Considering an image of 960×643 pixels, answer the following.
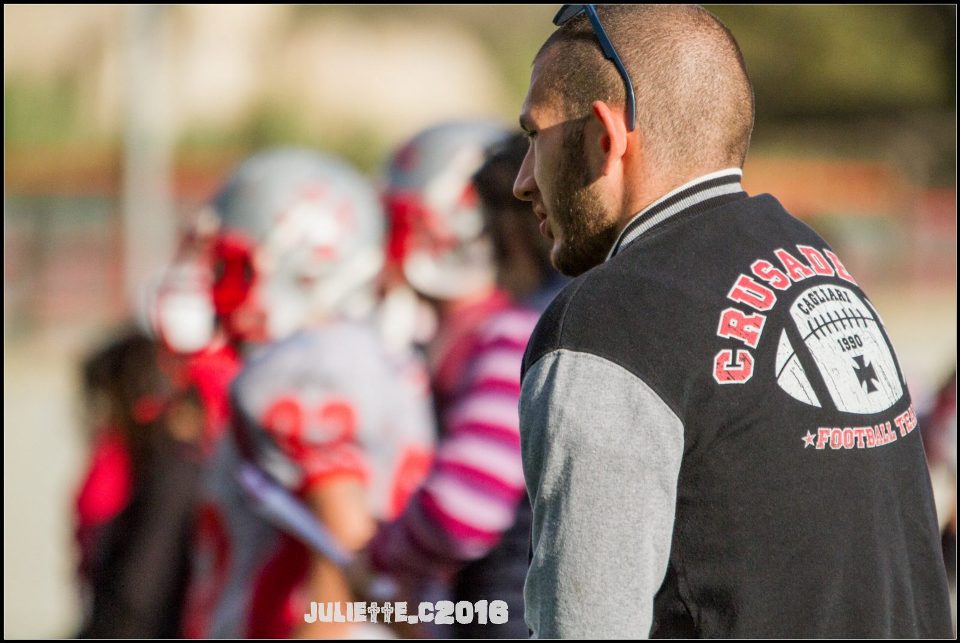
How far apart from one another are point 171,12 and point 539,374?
82.8 feet

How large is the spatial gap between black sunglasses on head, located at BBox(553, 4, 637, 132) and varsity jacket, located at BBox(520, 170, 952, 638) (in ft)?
0.62

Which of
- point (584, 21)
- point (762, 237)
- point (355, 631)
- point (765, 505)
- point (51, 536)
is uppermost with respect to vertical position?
point (584, 21)

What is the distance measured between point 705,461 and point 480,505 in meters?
1.40

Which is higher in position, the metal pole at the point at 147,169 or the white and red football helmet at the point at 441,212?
the metal pole at the point at 147,169

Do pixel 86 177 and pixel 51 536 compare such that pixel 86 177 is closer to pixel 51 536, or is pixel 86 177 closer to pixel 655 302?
pixel 51 536

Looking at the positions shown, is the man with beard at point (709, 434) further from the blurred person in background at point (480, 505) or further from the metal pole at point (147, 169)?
the metal pole at point (147, 169)

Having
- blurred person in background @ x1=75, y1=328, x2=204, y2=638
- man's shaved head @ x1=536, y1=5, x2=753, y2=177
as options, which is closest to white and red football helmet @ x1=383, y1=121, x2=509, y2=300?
blurred person in background @ x1=75, y1=328, x2=204, y2=638

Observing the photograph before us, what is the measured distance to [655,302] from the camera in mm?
1331

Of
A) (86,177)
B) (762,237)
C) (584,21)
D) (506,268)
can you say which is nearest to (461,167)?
(506,268)

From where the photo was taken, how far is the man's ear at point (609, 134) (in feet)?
4.93

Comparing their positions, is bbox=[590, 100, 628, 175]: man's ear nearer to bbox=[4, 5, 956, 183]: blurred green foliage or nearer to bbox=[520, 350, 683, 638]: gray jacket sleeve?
bbox=[520, 350, 683, 638]: gray jacket sleeve

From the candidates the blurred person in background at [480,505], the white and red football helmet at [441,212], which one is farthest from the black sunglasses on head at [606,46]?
the white and red football helmet at [441,212]

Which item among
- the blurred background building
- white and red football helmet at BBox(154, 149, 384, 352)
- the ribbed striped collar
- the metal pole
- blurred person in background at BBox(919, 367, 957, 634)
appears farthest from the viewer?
the blurred background building

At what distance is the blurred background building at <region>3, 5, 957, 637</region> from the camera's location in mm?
20609
